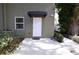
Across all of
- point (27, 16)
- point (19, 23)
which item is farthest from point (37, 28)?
point (19, 23)

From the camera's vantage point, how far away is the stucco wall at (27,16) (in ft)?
59.1

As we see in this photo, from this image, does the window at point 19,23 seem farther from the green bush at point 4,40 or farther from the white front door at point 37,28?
the green bush at point 4,40

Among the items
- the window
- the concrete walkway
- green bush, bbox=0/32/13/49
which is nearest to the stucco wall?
the window

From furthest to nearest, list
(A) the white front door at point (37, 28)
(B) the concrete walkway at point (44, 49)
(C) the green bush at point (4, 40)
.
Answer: (A) the white front door at point (37, 28) → (C) the green bush at point (4, 40) → (B) the concrete walkway at point (44, 49)

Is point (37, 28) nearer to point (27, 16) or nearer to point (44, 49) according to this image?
point (27, 16)

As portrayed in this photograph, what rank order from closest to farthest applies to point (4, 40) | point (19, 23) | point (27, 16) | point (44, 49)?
1. point (44, 49)
2. point (4, 40)
3. point (27, 16)
4. point (19, 23)

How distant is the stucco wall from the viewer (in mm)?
18016

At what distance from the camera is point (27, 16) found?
18.2 meters

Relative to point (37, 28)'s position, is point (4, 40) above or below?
below

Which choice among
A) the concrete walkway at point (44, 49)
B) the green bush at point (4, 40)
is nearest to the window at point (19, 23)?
the green bush at point (4, 40)

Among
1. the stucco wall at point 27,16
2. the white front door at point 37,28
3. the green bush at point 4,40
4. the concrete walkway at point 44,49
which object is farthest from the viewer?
the white front door at point 37,28

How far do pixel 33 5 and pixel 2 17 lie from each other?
3374 mm

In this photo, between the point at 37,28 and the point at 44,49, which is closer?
the point at 44,49

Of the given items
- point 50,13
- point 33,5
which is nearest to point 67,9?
point 50,13
